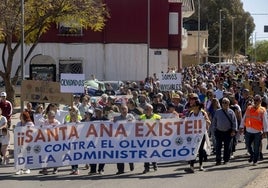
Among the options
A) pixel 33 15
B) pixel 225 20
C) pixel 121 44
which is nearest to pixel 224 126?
pixel 33 15

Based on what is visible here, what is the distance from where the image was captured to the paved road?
1333 centimetres

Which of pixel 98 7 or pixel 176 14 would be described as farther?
pixel 176 14

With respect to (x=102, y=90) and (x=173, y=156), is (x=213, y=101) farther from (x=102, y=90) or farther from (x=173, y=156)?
(x=102, y=90)

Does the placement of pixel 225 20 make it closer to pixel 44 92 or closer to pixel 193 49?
pixel 193 49

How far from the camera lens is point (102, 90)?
3488 centimetres

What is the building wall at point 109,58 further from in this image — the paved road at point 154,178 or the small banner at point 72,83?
the paved road at point 154,178

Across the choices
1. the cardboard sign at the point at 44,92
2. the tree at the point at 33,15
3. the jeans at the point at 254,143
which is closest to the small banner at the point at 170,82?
the tree at the point at 33,15

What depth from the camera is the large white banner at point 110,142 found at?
48.6 ft

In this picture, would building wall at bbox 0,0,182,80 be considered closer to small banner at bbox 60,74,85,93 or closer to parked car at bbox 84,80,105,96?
parked car at bbox 84,80,105,96

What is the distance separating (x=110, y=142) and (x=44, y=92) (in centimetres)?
364

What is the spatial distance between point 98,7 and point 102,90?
16.4 ft

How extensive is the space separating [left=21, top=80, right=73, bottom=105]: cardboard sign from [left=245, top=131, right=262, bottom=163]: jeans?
15.5 ft

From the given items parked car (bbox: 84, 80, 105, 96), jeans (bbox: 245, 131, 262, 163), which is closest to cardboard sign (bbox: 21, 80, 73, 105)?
jeans (bbox: 245, 131, 262, 163)

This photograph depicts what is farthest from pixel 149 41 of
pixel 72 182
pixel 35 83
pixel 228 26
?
pixel 228 26
